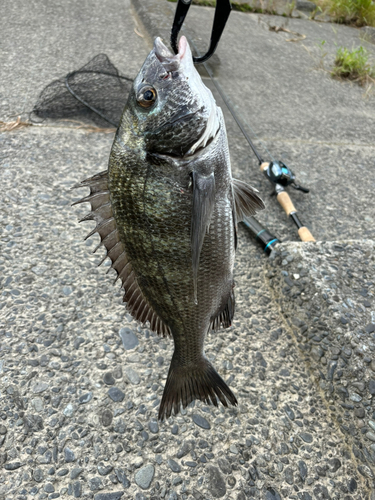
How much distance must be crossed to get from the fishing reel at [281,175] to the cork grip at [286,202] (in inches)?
3.9

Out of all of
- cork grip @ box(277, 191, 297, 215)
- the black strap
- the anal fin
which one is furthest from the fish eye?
cork grip @ box(277, 191, 297, 215)

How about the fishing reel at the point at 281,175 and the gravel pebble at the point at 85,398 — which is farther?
the fishing reel at the point at 281,175

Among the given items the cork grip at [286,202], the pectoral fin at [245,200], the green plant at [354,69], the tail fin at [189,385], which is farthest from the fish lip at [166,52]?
the green plant at [354,69]

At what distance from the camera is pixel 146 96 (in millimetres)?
1213

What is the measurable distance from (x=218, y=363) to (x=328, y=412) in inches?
24.3

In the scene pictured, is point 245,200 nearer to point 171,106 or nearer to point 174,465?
point 171,106

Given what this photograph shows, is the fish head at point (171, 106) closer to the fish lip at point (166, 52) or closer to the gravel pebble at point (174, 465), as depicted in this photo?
the fish lip at point (166, 52)

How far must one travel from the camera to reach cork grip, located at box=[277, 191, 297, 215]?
2834mm

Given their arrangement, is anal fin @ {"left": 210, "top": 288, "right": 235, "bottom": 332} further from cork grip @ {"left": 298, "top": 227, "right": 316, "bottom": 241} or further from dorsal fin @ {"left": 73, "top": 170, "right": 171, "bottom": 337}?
cork grip @ {"left": 298, "top": 227, "right": 316, "bottom": 241}

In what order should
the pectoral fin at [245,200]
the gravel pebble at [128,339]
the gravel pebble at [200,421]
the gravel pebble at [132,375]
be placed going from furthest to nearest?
the gravel pebble at [128,339]
the gravel pebble at [132,375]
the gravel pebble at [200,421]
the pectoral fin at [245,200]

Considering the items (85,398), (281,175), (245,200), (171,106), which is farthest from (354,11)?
(85,398)

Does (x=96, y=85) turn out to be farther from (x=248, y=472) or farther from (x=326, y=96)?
(x=248, y=472)

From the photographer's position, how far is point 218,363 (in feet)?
6.55

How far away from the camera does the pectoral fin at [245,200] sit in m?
1.43
